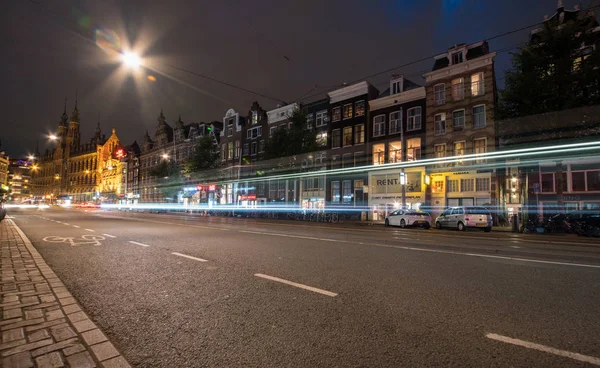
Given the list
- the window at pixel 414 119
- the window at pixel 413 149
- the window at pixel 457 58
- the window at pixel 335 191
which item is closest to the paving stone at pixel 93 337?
the window at pixel 413 149

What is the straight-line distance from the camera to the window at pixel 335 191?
40153 mm

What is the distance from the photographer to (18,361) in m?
2.81

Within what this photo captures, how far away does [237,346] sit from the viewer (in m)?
3.16

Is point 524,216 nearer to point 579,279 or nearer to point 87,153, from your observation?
point 579,279

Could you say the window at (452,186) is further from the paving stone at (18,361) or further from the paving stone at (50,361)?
the paving stone at (18,361)

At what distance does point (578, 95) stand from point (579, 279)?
19820mm

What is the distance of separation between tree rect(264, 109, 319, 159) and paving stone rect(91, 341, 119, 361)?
3219 centimetres

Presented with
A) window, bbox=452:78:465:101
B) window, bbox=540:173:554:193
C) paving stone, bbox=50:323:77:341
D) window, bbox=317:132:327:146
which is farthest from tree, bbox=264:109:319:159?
paving stone, bbox=50:323:77:341

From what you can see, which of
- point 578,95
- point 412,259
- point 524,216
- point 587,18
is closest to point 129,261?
point 412,259

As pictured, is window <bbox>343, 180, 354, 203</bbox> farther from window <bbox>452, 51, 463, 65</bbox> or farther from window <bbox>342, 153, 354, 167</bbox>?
window <bbox>452, 51, 463, 65</bbox>

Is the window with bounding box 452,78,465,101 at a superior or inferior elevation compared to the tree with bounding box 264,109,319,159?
superior

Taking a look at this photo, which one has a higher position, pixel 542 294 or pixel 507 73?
pixel 507 73

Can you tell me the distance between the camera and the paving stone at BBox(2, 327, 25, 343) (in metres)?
3.23

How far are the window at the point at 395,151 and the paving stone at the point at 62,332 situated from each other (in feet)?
113
